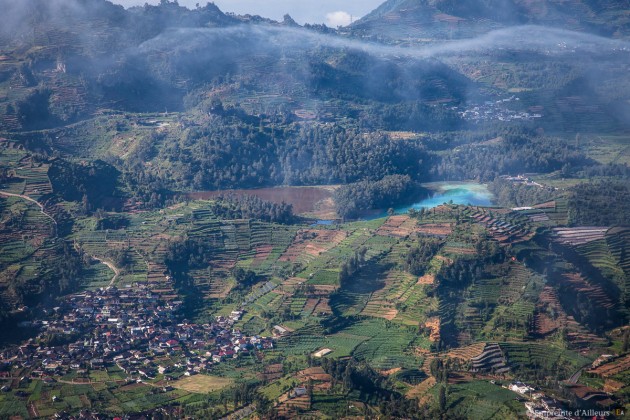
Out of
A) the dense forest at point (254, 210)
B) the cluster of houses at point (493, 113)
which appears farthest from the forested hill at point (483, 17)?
the dense forest at point (254, 210)

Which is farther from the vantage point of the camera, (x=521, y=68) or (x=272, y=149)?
(x=521, y=68)

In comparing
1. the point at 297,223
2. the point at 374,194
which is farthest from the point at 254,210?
the point at 374,194

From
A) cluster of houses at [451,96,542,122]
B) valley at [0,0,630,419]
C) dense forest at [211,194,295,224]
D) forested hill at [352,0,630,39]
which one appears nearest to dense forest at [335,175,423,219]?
valley at [0,0,630,419]

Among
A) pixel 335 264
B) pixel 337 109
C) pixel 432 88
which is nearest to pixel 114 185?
pixel 335 264

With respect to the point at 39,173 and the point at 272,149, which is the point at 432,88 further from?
the point at 39,173

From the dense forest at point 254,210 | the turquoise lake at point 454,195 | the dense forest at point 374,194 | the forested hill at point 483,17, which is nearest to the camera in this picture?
the dense forest at point 254,210

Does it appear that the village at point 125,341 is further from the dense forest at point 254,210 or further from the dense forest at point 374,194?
the dense forest at point 374,194

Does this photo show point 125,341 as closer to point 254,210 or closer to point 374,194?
point 254,210
